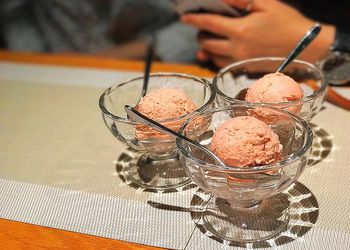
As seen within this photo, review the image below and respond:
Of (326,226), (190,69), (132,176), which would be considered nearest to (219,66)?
(190,69)

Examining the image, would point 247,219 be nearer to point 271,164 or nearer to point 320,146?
point 271,164

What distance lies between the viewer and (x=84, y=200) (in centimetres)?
65

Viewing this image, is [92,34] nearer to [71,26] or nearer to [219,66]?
[71,26]

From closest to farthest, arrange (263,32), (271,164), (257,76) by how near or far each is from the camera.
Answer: (271,164), (257,76), (263,32)

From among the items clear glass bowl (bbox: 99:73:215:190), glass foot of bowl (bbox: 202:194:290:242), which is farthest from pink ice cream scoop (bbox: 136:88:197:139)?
glass foot of bowl (bbox: 202:194:290:242)

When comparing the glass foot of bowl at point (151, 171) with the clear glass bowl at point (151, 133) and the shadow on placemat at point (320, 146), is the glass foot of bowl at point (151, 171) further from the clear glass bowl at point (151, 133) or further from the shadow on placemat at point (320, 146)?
the shadow on placemat at point (320, 146)

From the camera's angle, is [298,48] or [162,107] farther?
[298,48]

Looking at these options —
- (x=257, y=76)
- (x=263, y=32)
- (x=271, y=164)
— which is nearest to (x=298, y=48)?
(x=257, y=76)

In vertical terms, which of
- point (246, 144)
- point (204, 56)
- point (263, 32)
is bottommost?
point (204, 56)

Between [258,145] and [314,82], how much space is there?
0.25 m

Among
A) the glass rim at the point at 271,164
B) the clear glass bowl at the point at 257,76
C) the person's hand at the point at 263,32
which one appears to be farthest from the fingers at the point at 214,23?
the glass rim at the point at 271,164

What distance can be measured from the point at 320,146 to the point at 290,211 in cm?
17

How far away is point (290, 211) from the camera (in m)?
0.59

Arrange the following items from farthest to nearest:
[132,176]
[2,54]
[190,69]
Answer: [2,54] < [190,69] < [132,176]
